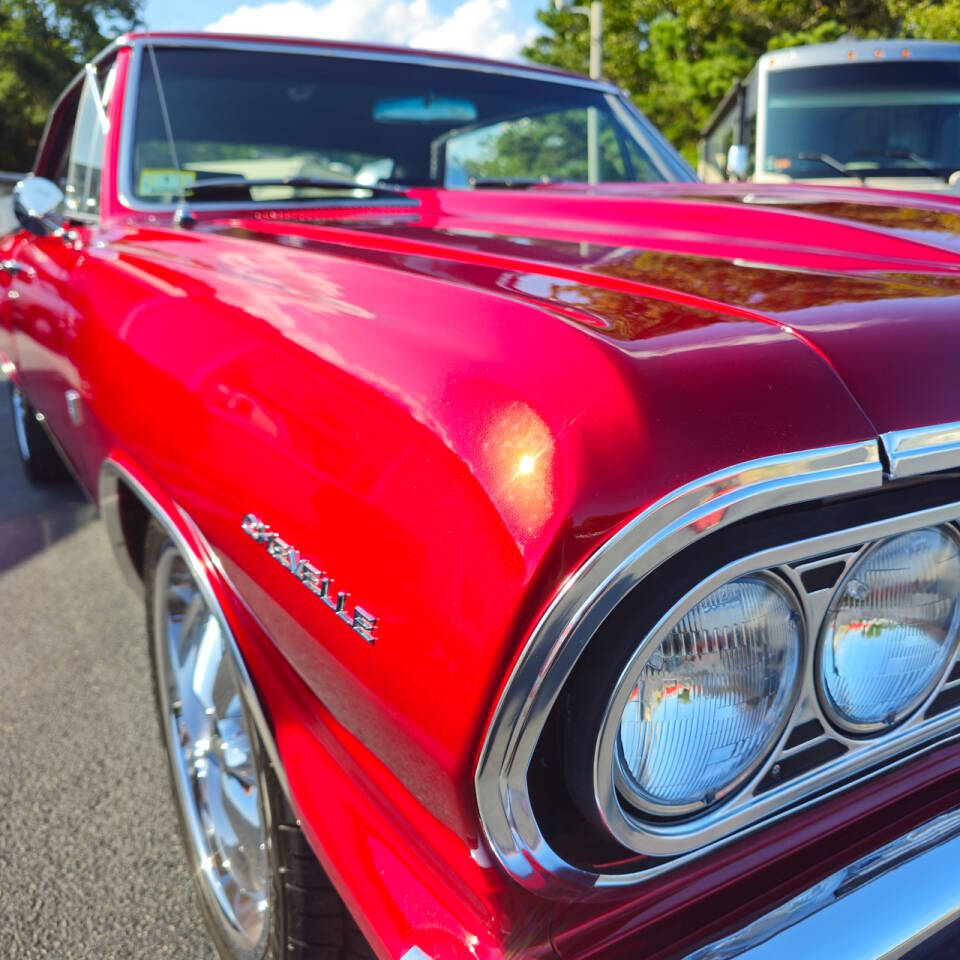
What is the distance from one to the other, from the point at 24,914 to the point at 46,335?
139 cm

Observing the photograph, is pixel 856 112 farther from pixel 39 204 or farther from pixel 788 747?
pixel 788 747

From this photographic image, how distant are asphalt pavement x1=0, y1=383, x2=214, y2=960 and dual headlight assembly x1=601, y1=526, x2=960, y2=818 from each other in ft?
3.77

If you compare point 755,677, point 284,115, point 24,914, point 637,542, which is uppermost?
point 284,115

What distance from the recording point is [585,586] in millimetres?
797

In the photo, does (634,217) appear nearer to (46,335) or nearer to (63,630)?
(46,335)

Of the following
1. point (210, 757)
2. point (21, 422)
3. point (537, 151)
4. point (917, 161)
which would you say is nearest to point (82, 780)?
point (210, 757)

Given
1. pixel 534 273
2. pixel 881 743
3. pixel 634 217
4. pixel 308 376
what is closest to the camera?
pixel 881 743

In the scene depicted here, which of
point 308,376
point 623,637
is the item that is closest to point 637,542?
point 623,637

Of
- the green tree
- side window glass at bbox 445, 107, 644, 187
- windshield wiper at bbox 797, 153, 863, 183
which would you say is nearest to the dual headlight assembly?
side window glass at bbox 445, 107, 644, 187

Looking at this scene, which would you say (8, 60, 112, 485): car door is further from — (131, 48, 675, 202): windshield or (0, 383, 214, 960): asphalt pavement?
(0, 383, 214, 960): asphalt pavement

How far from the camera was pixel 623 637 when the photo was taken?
2.73ft

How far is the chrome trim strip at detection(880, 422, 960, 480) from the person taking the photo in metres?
0.90

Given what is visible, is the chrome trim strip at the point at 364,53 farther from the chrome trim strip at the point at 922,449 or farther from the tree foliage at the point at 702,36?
the tree foliage at the point at 702,36

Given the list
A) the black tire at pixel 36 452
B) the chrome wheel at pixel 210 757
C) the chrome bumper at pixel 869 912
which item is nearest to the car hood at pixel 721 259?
the chrome bumper at pixel 869 912
